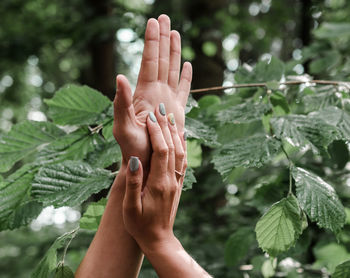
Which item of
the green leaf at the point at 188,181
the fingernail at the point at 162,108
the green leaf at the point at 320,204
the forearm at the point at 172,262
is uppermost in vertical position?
the fingernail at the point at 162,108

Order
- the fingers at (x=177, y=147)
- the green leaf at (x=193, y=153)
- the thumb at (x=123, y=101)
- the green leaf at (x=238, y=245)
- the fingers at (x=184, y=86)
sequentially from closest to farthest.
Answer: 1. the thumb at (x=123, y=101)
2. the fingers at (x=177, y=147)
3. the fingers at (x=184, y=86)
4. the green leaf at (x=193, y=153)
5. the green leaf at (x=238, y=245)

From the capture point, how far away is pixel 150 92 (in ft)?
2.39

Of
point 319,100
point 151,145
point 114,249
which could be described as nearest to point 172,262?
point 114,249

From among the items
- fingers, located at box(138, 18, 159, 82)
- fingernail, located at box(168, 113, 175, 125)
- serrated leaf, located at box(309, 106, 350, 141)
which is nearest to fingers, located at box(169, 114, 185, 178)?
fingernail, located at box(168, 113, 175, 125)

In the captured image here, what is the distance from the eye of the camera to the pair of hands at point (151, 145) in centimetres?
62

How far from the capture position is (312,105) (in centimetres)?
93

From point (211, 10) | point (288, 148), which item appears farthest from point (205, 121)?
point (211, 10)

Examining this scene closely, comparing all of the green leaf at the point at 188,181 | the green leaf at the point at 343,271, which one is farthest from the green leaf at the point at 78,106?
the green leaf at the point at 343,271

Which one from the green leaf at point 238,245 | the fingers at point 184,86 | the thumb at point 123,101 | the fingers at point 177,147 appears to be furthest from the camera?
the green leaf at point 238,245

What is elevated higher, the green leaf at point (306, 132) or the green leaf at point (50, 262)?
the green leaf at point (306, 132)

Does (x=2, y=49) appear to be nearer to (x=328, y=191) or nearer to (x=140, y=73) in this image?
(x=140, y=73)

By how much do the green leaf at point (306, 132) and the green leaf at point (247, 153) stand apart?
0.03 metres

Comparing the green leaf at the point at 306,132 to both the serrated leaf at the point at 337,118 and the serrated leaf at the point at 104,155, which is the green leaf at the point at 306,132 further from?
the serrated leaf at the point at 104,155

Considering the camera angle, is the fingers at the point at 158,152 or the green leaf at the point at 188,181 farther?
the green leaf at the point at 188,181
